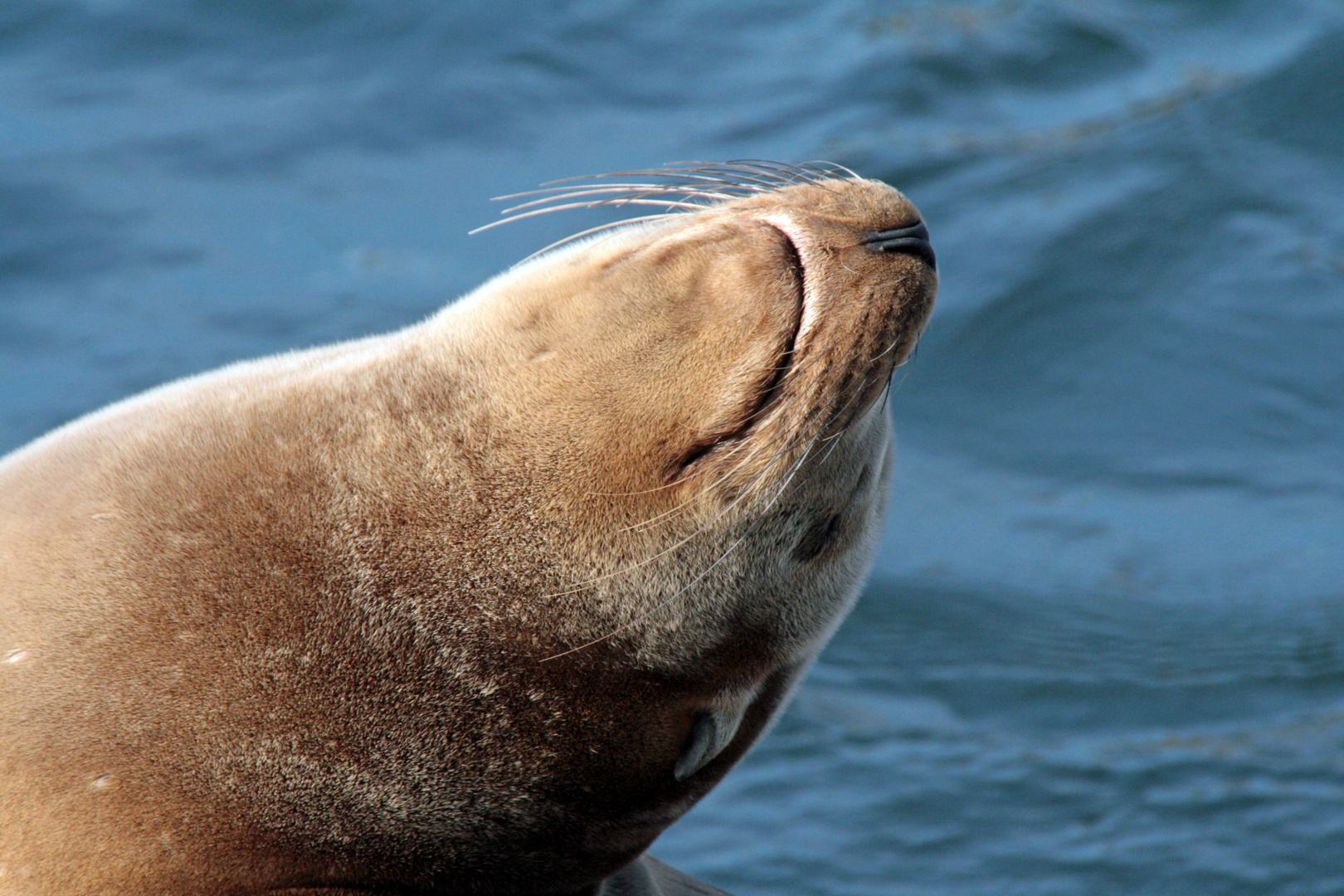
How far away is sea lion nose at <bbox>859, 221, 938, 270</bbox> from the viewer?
2969 millimetres

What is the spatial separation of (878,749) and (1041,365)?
125 inches

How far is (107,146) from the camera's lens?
374 inches

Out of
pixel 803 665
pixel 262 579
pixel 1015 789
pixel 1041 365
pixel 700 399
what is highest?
pixel 700 399

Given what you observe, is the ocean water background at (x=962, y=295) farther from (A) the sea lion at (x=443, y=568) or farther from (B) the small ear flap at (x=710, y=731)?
(A) the sea lion at (x=443, y=568)

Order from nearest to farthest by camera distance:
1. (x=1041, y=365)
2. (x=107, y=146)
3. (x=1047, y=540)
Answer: (x=1047, y=540) → (x=1041, y=365) → (x=107, y=146)

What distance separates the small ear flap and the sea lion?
0.08 meters

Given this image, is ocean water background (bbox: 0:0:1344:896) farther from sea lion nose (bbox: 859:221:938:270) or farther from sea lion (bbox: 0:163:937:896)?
sea lion nose (bbox: 859:221:938:270)

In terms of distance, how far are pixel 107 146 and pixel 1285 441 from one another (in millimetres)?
6925

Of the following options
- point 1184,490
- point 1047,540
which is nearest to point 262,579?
point 1047,540

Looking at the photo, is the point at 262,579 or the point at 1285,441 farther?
the point at 1285,441

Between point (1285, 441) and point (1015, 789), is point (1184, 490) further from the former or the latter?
point (1015, 789)

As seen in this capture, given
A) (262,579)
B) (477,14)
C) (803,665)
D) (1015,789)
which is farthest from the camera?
(477,14)

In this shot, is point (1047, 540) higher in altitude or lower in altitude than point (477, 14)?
lower

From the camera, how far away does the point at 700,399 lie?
2.94m
